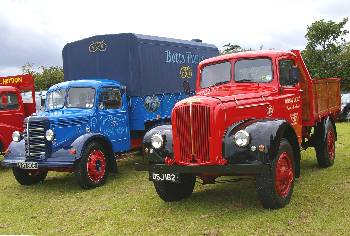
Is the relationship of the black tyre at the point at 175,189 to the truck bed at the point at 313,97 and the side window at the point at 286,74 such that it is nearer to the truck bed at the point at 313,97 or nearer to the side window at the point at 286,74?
the side window at the point at 286,74

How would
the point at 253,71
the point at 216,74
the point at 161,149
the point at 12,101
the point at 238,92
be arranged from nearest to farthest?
the point at 161,149 → the point at 238,92 → the point at 253,71 → the point at 216,74 → the point at 12,101

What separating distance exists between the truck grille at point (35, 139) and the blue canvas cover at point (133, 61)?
2.60 m

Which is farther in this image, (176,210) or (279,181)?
(176,210)

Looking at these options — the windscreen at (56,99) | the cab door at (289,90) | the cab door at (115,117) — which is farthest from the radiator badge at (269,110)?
the windscreen at (56,99)

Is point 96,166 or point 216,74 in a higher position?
point 216,74

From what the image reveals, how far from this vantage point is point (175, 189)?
772cm

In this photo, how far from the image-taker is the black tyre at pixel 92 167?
909 centimetres

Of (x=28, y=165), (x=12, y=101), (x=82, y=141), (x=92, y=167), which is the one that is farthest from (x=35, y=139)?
(x=12, y=101)

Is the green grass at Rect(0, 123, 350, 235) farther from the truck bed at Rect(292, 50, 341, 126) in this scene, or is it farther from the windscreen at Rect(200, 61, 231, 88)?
the windscreen at Rect(200, 61, 231, 88)

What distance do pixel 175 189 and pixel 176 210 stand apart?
569 millimetres

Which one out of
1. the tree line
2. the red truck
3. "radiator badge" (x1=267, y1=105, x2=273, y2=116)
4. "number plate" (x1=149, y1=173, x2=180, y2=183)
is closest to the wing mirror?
the red truck

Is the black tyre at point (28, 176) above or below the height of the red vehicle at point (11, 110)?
below

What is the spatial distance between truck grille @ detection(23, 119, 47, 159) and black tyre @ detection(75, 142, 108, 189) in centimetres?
86

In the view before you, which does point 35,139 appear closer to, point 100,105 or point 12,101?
point 100,105
